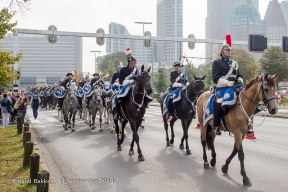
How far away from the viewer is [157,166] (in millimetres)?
9398

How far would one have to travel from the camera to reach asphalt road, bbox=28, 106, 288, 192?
7.61 m

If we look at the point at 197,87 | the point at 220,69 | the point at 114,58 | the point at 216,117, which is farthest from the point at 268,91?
the point at 114,58

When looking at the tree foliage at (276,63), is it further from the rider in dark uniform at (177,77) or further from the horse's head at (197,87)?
the horse's head at (197,87)

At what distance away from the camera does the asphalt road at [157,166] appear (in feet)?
25.0

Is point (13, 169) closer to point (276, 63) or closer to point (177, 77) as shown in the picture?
point (177, 77)

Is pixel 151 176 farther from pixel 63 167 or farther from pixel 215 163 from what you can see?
pixel 63 167

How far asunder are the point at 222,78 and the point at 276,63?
1627 inches

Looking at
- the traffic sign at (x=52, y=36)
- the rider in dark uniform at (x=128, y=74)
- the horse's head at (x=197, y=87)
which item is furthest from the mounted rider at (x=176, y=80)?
the traffic sign at (x=52, y=36)

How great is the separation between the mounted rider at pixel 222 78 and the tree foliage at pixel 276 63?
131 ft

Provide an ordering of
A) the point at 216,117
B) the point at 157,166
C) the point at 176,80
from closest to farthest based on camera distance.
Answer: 1. the point at 216,117
2. the point at 157,166
3. the point at 176,80

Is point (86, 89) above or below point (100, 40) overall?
below

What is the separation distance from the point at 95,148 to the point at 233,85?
19.3 ft

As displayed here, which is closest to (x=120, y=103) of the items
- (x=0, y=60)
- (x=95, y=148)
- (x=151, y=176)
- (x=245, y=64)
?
(x=95, y=148)

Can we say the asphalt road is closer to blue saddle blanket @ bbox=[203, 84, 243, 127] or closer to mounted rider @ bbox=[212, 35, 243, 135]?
mounted rider @ bbox=[212, 35, 243, 135]
